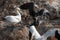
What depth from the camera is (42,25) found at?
301 inches

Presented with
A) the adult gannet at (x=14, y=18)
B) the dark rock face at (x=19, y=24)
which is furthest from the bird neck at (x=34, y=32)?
the adult gannet at (x=14, y=18)

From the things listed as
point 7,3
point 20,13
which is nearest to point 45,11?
point 20,13

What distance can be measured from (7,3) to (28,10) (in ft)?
2.94

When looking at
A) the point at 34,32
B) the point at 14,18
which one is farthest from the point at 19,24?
the point at 34,32

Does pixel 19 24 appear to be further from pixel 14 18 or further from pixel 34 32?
pixel 34 32

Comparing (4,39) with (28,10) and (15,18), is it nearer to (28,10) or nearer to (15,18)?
(15,18)

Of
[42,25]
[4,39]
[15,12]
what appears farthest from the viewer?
[15,12]

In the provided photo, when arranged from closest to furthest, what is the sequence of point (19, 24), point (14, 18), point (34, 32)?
point (34, 32) < point (19, 24) < point (14, 18)

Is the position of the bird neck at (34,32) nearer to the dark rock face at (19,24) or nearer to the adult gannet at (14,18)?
the dark rock face at (19,24)

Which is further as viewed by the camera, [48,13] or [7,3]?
[7,3]

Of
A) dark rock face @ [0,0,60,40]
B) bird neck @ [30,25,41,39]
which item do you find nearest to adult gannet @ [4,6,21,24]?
dark rock face @ [0,0,60,40]

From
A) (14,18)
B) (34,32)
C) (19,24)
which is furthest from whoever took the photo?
(14,18)

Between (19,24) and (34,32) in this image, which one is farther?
(19,24)

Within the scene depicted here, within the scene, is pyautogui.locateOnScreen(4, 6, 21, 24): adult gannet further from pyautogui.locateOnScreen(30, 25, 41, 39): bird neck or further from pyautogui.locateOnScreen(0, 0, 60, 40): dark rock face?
pyautogui.locateOnScreen(30, 25, 41, 39): bird neck
